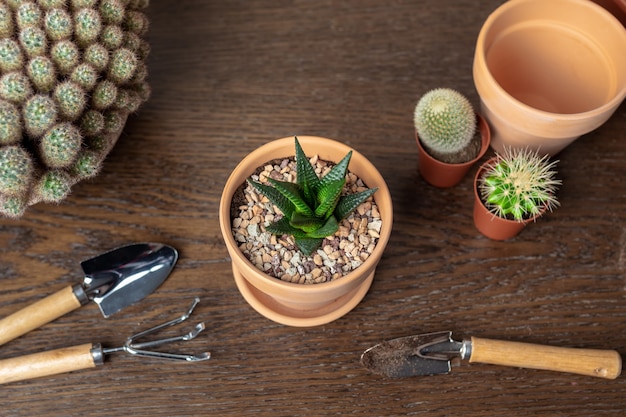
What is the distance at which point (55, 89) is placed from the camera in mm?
759

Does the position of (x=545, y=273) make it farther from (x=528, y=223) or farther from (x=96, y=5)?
(x=96, y=5)

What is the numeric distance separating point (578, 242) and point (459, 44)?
35 cm

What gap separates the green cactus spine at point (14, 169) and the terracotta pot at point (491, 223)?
Answer: 1.79 ft

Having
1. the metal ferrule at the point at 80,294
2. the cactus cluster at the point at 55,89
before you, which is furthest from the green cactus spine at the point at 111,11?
the metal ferrule at the point at 80,294

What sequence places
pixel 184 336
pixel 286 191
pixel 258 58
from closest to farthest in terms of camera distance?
pixel 286 191
pixel 184 336
pixel 258 58

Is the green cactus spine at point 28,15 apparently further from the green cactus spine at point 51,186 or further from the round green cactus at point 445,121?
the round green cactus at point 445,121

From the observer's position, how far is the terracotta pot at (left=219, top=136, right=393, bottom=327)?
745mm

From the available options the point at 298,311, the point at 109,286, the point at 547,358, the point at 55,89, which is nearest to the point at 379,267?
the point at 298,311

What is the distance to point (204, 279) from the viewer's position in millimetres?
874

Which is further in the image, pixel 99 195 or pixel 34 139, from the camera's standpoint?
pixel 99 195

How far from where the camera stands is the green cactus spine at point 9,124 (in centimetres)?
72

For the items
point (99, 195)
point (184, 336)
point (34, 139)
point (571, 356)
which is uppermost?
point (34, 139)

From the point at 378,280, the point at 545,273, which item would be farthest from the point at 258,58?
the point at 545,273

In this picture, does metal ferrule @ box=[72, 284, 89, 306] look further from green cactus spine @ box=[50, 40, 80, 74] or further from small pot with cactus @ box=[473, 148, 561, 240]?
small pot with cactus @ box=[473, 148, 561, 240]
